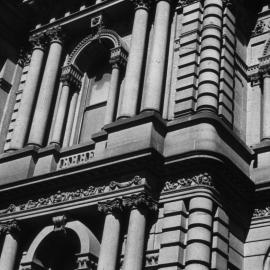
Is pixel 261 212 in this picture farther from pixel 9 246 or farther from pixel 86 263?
pixel 9 246

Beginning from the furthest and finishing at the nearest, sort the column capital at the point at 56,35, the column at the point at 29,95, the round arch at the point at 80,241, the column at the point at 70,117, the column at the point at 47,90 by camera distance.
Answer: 1. the column capital at the point at 56,35
2. the column at the point at 29,95
3. the column at the point at 70,117
4. the column at the point at 47,90
5. the round arch at the point at 80,241

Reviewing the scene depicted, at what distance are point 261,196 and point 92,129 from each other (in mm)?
6589

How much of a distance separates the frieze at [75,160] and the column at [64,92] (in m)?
1.14

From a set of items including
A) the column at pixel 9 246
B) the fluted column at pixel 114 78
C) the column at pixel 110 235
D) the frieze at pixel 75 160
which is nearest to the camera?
the column at pixel 110 235

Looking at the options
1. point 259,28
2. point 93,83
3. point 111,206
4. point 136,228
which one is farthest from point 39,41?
point 136,228

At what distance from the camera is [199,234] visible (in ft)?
54.8

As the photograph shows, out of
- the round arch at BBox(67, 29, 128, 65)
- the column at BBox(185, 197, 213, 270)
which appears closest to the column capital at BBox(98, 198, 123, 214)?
the column at BBox(185, 197, 213, 270)

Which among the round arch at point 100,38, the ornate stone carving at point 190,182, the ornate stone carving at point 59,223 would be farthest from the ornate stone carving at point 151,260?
the round arch at point 100,38

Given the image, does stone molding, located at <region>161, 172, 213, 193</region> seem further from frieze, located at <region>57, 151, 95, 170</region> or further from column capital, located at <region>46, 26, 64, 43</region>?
column capital, located at <region>46, 26, 64, 43</region>

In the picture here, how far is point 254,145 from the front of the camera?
20.1 meters

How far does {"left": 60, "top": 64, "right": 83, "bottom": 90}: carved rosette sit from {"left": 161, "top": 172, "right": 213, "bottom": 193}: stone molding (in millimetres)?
7107

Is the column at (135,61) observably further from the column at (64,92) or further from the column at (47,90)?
the column at (47,90)

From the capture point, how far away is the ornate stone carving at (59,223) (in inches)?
764

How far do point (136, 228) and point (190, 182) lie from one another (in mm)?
1885
